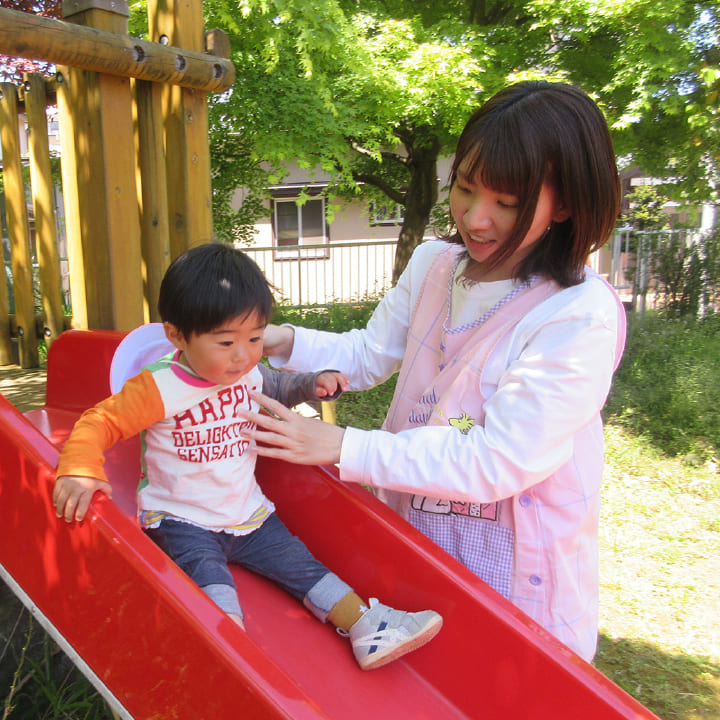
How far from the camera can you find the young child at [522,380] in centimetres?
137

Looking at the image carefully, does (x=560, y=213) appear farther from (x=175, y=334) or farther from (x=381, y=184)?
(x=381, y=184)

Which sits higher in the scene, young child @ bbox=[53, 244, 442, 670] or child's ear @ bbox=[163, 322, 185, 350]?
child's ear @ bbox=[163, 322, 185, 350]

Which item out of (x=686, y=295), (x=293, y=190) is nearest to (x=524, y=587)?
(x=686, y=295)

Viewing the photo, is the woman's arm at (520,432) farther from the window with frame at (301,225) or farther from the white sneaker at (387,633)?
the window with frame at (301,225)

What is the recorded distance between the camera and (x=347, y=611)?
1816 mm

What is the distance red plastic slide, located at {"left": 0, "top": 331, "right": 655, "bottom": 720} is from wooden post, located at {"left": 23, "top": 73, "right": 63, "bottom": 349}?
1774mm

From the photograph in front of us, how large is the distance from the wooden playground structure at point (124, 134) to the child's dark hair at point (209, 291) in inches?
44.7

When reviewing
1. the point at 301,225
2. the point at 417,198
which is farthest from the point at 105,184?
the point at 301,225

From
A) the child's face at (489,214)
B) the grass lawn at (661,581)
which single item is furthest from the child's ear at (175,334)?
the grass lawn at (661,581)

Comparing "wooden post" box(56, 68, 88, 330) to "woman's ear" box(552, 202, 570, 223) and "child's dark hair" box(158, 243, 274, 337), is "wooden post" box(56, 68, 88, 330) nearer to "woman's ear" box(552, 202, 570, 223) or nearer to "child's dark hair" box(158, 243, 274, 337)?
"child's dark hair" box(158, 243, 274, 337)

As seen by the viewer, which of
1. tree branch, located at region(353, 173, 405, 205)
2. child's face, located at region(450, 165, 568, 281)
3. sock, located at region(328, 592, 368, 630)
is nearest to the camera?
child's face, located at region(450, 165, 568, 281)

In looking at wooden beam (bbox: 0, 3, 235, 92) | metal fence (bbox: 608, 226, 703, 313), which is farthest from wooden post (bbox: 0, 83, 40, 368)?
metal fence (bbox: 608, 226, 703, 313)

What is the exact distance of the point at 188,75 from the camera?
2.85 metres

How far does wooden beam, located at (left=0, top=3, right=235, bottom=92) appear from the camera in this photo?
224 centimetres
